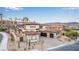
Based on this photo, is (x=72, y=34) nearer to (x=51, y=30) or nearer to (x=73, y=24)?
(x=73, y=24)

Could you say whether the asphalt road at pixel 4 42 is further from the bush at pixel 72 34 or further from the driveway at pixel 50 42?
the bush at pixel 72 34

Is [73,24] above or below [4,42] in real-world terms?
above

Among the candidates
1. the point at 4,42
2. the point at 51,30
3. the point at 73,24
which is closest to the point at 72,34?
the point at 73,24

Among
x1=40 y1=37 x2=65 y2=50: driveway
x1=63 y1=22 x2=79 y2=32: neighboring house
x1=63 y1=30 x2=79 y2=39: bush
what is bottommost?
x1=40 y1=37 x2=65 y2=50: driveway

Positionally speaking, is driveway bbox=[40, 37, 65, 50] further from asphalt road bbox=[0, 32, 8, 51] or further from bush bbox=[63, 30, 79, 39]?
asphalt road bbox=[0, 32, 8, 51]

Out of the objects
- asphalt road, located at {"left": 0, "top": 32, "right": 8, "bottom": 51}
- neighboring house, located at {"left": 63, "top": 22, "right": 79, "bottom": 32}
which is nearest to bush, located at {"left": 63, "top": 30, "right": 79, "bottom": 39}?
neighboring house, located at {"left": 63, "top": 22, "right": 79, "bottom": 32}

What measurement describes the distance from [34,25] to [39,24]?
0.16 feet

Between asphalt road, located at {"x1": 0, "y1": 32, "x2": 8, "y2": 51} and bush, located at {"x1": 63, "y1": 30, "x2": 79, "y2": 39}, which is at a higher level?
bush, located at {"x1": 63, "y1": 30, "x2": 79, "y2": 39}

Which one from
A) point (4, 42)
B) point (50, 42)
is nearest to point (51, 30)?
point (50, 42)

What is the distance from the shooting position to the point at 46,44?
156 centimetres

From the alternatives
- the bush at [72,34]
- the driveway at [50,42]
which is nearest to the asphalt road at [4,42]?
the driveway at [50,42]

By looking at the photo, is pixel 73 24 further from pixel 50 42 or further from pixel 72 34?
pixel 50 42

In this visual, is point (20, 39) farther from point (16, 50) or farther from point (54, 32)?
point (54, 32)
